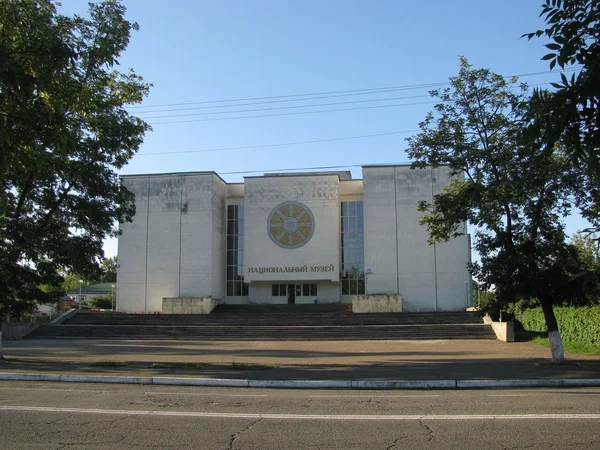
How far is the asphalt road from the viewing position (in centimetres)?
638

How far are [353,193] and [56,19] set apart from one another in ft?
122

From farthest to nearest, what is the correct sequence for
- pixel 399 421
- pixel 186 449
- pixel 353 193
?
1. pixel 353 193
2. pixel 399 421
3. pixel 186 449

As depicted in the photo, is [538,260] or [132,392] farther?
[538,260]

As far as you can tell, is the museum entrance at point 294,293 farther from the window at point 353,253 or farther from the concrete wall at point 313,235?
the window at point 353,253

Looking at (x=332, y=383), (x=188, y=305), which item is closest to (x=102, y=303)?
(x=188, y=305)

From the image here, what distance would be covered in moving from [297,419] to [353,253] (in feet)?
138

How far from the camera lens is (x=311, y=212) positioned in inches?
1934

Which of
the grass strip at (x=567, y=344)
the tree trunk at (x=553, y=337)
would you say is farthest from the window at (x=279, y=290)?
the tree trunk at (x=553, y=337)

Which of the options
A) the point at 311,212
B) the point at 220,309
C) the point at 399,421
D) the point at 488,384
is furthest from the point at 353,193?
the point at 399,421

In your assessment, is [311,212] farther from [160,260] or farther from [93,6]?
[93,6]

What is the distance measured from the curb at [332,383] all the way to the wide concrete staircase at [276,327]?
19.3 m

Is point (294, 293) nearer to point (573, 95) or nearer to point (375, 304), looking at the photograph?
point (375, 304)

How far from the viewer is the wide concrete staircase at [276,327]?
32500 mm

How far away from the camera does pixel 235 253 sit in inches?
2057
